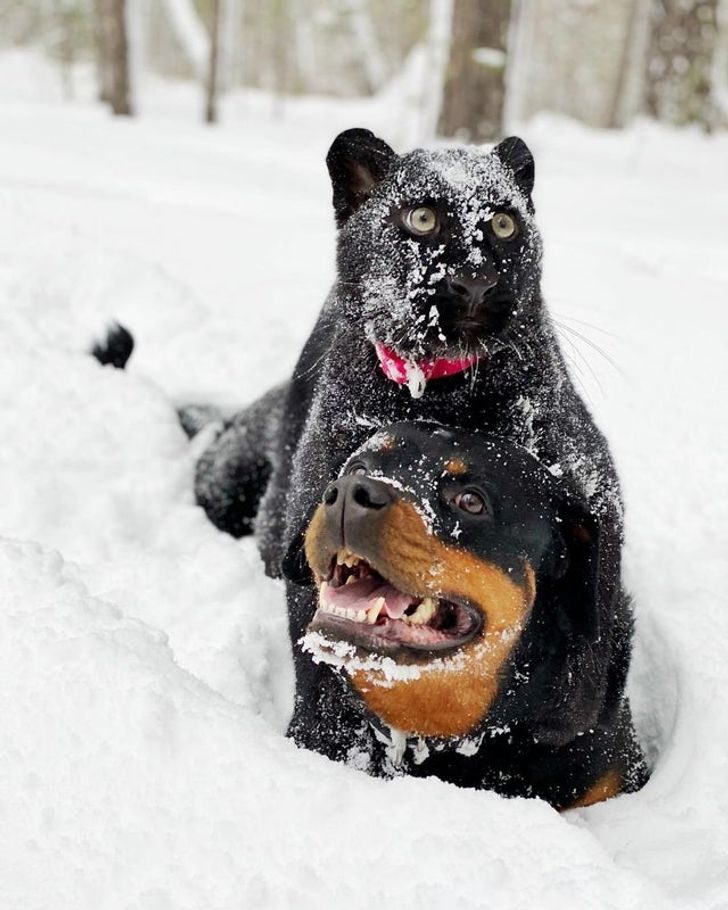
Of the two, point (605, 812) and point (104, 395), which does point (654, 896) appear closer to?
point (605, 812)

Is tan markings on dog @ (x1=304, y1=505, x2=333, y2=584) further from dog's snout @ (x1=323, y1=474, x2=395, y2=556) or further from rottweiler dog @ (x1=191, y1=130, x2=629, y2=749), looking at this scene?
rottweiler dog @ (x1=191, y1=130, x2=629, y2=749)

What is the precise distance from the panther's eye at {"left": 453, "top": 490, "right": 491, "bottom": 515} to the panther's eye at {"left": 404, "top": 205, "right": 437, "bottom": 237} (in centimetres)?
69

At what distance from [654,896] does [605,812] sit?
0.78 metres

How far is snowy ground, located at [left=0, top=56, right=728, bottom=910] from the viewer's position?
5.62ft

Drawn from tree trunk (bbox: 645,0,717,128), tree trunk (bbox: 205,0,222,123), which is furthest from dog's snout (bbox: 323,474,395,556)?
tree trunk (bbox: 205,0,222,123)

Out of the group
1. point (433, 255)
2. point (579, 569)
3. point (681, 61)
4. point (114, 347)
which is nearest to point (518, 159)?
point (433, 255)

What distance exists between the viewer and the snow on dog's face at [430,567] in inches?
81.0

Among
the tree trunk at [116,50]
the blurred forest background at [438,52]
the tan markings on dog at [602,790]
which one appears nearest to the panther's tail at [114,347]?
the tan markings on dog at [602,790]

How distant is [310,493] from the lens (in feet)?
8.84

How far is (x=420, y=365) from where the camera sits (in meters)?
2.49

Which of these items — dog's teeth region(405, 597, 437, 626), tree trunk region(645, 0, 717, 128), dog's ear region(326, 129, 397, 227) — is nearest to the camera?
dog's teeth region(405, 597, 437, 626)

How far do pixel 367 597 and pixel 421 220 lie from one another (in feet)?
3.14

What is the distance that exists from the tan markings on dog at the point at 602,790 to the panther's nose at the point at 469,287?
1.21m

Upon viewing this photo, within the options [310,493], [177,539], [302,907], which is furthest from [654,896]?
[177,539]
